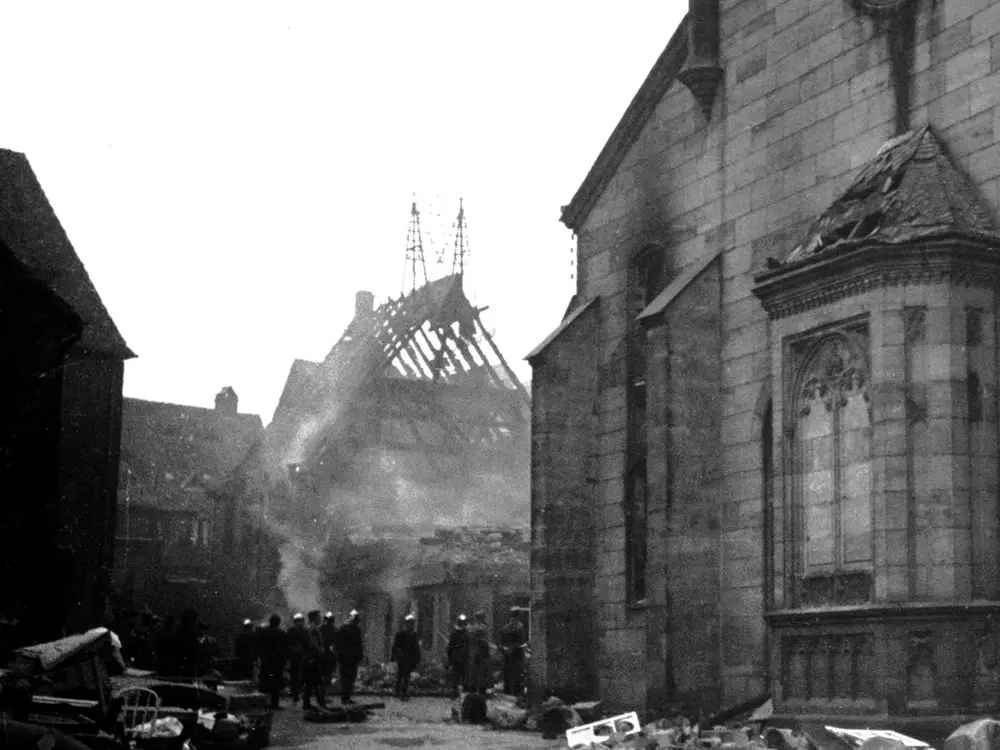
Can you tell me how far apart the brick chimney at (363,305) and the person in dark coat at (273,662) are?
43.2 meters

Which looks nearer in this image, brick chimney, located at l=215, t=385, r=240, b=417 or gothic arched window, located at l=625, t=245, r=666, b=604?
gothic arched window, located at l=625, t=245, r=666, b=604

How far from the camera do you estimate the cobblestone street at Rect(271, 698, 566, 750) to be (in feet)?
63.9

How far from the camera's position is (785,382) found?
17469 millimetres

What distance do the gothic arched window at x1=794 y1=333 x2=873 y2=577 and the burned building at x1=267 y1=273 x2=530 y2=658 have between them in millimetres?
39062

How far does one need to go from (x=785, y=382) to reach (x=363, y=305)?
175 ft

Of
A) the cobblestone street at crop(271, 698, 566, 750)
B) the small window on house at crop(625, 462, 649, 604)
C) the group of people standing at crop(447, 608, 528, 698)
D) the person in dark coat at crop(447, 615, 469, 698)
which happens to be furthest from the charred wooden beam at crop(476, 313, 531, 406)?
the small window on house at crop(625, 462, 649, 604)

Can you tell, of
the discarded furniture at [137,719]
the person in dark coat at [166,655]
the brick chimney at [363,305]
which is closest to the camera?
the discarded furniture at [137,719]

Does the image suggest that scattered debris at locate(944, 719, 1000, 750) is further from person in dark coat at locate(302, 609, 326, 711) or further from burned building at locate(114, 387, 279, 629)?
burned building at locate(114, 387, 279, 629)

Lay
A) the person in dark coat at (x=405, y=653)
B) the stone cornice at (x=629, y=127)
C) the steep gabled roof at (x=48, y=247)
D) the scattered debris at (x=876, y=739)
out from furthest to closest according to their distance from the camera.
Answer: the steep gabled roof at (x=48, y=247) → the person in dark coat at (x=405, y=653) → the stone cornice at (x=629, y=127) → the scattered debris at (x=876, y=739)

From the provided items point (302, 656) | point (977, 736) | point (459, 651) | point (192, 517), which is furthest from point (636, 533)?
point (192, 517)

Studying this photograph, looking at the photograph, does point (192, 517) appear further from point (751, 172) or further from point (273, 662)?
point (751, 172)

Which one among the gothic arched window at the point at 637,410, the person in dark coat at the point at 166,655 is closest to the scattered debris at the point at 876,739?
the gothic arched window at the point at 637,410

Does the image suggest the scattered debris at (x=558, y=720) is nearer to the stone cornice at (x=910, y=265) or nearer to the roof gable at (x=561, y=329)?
the roof gable at (x=561, y=329)

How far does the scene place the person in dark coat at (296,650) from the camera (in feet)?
86.8
